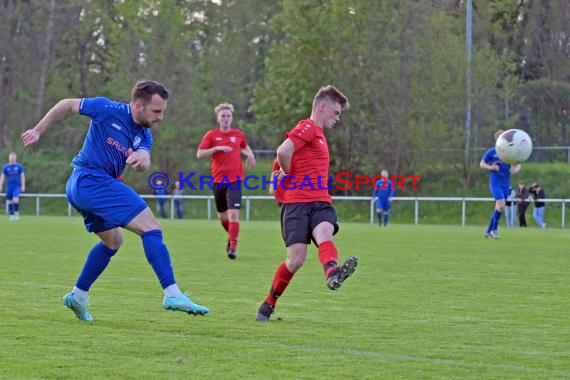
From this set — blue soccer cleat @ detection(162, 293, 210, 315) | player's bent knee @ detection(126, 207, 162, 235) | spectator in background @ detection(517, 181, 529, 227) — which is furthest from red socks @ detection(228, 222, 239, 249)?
spectator in background @ detection(517, 181, 529, 227)

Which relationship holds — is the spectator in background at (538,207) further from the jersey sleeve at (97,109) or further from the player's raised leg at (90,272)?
the jersey sleeve at (97,109)

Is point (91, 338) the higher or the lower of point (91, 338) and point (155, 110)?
Result: the lower

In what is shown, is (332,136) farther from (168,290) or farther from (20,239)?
(168,290)

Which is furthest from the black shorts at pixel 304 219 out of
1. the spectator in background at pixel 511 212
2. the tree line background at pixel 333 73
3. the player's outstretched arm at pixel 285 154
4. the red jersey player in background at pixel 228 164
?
the tree line background at pixel 333 73

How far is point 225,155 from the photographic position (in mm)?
17438

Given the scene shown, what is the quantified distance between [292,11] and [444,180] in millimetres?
10456

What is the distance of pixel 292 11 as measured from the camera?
50.2 meters

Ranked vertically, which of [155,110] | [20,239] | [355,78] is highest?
[355,78]

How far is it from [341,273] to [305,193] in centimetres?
93

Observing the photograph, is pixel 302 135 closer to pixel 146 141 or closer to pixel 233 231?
pixel 146 141

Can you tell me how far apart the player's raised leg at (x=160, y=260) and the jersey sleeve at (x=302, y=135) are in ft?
4.53

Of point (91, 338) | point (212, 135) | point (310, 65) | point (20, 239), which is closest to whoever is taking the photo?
point (91, 338)

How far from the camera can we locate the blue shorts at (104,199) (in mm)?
8398

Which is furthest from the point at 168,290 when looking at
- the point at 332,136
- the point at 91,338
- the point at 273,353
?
the point at 332,136
